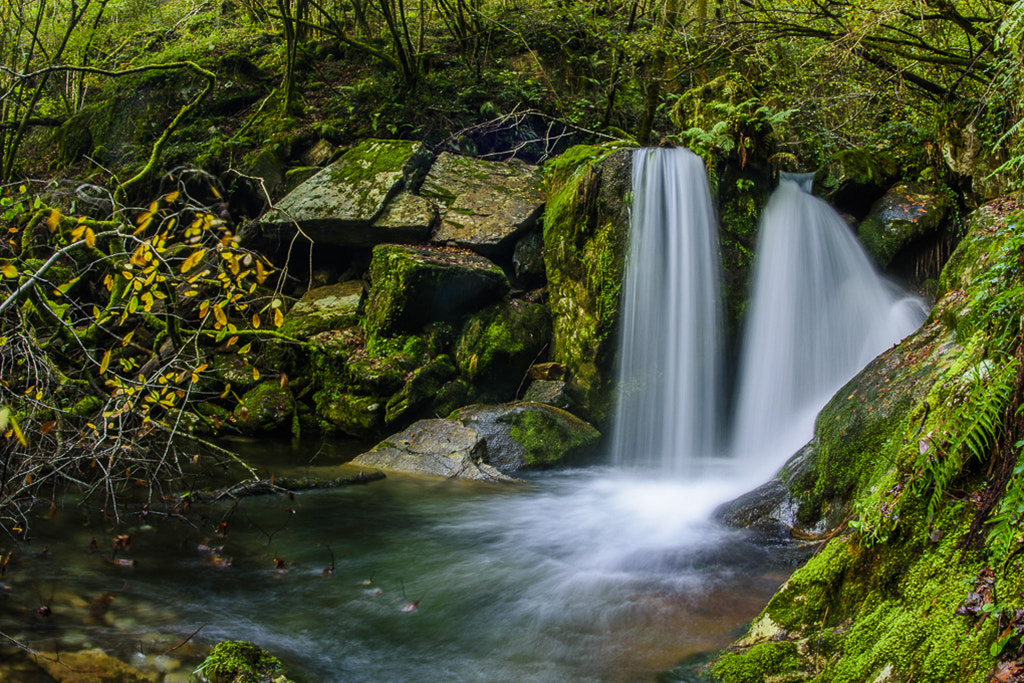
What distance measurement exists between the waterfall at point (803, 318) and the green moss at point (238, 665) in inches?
255

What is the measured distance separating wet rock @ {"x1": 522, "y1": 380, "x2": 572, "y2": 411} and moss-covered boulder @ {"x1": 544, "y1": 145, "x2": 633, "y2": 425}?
210 millimetres

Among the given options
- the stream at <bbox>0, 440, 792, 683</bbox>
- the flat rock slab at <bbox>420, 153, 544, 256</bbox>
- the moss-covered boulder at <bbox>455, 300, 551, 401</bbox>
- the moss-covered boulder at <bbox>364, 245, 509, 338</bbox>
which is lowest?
→ the stream at <bbox>0, 440, 792, 683</bbox>

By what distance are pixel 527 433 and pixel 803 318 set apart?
4275mm

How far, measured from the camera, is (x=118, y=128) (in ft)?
42.9

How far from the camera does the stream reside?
3232mm

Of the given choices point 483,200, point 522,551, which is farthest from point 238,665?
point 483,200

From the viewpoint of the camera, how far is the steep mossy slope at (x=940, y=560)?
6.01 ft

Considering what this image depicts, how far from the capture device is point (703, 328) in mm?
8562

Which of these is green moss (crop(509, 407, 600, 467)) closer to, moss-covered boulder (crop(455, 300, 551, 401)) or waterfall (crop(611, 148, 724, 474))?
waterfall (crop(611, 148, 724, 474))

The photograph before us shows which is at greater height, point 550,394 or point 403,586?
point 550,394

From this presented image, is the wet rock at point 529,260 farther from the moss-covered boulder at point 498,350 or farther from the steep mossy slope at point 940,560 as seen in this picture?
the steep mossy slope at point 940,560

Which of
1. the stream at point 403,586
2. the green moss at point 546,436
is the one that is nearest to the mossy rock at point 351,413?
the green moss at point 546,436

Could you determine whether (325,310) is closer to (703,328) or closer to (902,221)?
(703,328)

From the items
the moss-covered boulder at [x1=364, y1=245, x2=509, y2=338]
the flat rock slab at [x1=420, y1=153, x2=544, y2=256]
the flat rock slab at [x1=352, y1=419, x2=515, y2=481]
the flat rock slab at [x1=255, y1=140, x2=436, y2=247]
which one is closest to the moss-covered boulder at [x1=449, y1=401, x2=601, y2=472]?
the flat rock slab at [x1=352, y1=419, x2=515, y2=481]
